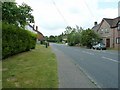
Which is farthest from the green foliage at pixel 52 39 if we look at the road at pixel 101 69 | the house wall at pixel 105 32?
the road at pixel 101 69

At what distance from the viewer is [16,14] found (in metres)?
22.1

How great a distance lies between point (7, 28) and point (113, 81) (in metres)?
9.99

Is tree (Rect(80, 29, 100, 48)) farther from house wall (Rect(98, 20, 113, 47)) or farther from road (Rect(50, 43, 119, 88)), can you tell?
road (Rect(50, 43, 119, 88))

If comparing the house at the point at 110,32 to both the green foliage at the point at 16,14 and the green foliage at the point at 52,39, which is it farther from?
the green foliage at the point at 52,39

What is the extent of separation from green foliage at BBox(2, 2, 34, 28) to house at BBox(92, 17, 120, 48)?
33792 mm

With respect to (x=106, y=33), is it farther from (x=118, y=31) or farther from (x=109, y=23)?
(x=118, y=31)

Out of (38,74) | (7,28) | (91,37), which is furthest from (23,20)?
(91,37)

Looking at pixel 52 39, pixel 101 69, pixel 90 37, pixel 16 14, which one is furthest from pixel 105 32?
pixel 52 39

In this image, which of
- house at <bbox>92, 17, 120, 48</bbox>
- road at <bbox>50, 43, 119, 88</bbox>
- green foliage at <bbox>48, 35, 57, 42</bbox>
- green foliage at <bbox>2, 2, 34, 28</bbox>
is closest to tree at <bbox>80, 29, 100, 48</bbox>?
house at <bbox>92, 17, 120, 48</bbox>

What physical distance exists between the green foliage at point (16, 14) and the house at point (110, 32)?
33792mm

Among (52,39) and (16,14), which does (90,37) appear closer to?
(16,14)

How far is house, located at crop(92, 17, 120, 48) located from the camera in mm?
55531

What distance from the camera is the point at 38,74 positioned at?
11258 mm

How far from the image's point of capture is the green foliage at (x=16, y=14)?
68.1 ft
